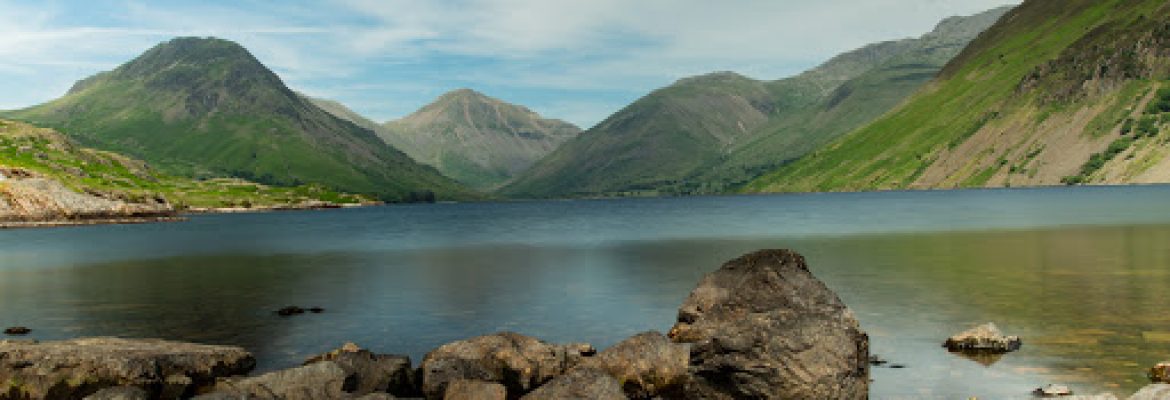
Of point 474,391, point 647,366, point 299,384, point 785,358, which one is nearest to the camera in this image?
point 785,358

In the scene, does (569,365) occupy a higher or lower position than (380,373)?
lower

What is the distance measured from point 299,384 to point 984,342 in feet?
97.0

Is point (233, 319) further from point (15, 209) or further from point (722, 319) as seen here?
point (15, 209)

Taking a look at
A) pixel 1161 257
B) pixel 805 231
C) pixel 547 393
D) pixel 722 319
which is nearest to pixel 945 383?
pixel 722 319

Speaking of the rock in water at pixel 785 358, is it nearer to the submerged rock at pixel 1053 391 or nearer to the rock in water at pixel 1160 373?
the submerged rock at pixel 1053 391

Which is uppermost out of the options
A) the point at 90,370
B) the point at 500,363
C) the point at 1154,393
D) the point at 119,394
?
the point at 1154,393

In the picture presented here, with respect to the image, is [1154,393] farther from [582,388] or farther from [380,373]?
[380,373]

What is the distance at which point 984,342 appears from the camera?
34.5 metres

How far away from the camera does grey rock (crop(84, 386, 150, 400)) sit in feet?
77.6

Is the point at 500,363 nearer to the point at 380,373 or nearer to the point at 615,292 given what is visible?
the point at 380,373

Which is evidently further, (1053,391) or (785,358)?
(1053,391)

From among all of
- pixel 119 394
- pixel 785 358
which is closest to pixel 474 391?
pixel 785 358

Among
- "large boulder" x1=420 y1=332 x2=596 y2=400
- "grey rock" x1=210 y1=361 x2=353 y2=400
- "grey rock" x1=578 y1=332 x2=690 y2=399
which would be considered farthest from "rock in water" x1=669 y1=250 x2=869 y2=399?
"grey rock" x1=210 y1=361 x2=353 y2=400

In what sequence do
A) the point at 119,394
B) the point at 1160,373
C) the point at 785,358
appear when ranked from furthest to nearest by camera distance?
the point at 1160,373 → the point at 119,394 → the point at 785,358
